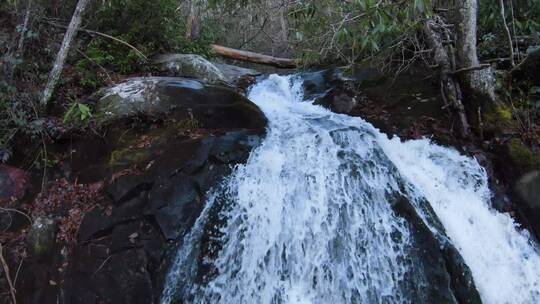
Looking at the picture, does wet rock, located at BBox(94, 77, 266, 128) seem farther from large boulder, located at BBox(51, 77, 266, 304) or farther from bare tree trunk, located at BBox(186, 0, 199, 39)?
bare tree trunk, located at BBox(186, 0, 199, 39)

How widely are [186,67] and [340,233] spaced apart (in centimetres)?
494

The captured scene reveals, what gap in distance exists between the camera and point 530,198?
16.9 ft

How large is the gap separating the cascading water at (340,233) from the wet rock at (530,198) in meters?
0.23

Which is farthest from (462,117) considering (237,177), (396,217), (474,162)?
(237,177)

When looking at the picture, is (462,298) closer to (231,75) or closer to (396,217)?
(396,217)

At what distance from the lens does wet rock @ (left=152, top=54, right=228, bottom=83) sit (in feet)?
26.3

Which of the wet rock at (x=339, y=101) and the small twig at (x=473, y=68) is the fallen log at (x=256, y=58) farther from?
the small twig at (x=473, y=68)

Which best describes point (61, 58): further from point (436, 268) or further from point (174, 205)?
point (436, 268)

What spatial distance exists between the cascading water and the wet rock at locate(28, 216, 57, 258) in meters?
1.57

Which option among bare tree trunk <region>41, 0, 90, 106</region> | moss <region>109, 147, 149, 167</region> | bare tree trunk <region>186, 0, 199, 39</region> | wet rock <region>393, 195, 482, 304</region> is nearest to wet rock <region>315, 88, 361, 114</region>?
wet rock <region>393, 195, 482, 304</region>

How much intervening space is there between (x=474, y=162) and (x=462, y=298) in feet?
6.43

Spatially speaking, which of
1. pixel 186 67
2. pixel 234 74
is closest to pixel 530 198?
pixel 186 67

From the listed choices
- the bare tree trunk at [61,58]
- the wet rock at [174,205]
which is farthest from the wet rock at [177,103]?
the wet rock at [174,205]

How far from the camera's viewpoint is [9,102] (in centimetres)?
570
